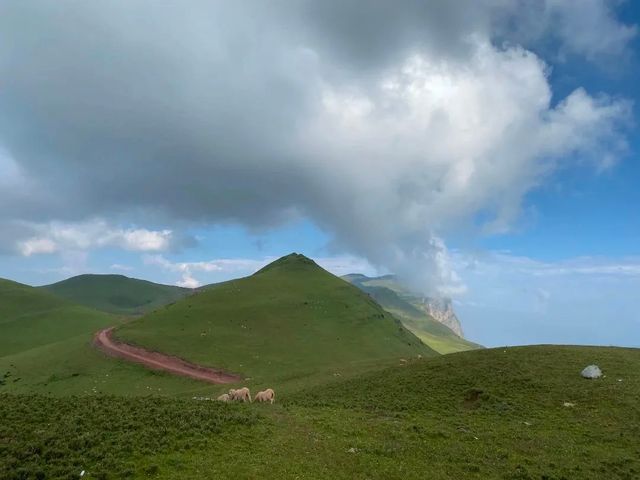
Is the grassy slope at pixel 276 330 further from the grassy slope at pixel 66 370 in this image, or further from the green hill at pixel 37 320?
the green hill at pixel 37 320

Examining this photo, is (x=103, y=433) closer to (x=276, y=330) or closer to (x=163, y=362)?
(x=163, y=362)

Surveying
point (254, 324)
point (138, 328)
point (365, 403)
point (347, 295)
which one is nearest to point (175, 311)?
point (138, 328)

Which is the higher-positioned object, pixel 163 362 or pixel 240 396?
pixel 163 362

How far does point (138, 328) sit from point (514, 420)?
240ft

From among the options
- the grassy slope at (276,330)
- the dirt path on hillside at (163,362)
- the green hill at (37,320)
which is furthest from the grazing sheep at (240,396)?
the green hill at (37,320)

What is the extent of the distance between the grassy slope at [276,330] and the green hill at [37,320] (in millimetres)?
27095

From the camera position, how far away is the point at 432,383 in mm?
37844

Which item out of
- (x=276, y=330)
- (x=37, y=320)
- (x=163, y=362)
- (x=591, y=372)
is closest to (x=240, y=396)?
(x=591, y=372)

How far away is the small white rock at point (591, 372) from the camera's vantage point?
34.9 meters

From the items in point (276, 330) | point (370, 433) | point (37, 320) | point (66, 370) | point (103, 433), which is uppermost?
point (276, 330)

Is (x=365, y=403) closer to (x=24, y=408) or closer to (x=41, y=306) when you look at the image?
(x=24, y=408)

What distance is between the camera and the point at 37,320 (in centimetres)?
11156

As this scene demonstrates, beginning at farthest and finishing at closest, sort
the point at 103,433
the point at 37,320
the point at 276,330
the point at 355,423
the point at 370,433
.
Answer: the point at 37,320, the point at 276,330, the point at 355,423, the point at 370,433, the point at 103,433

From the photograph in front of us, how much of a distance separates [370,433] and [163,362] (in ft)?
166
